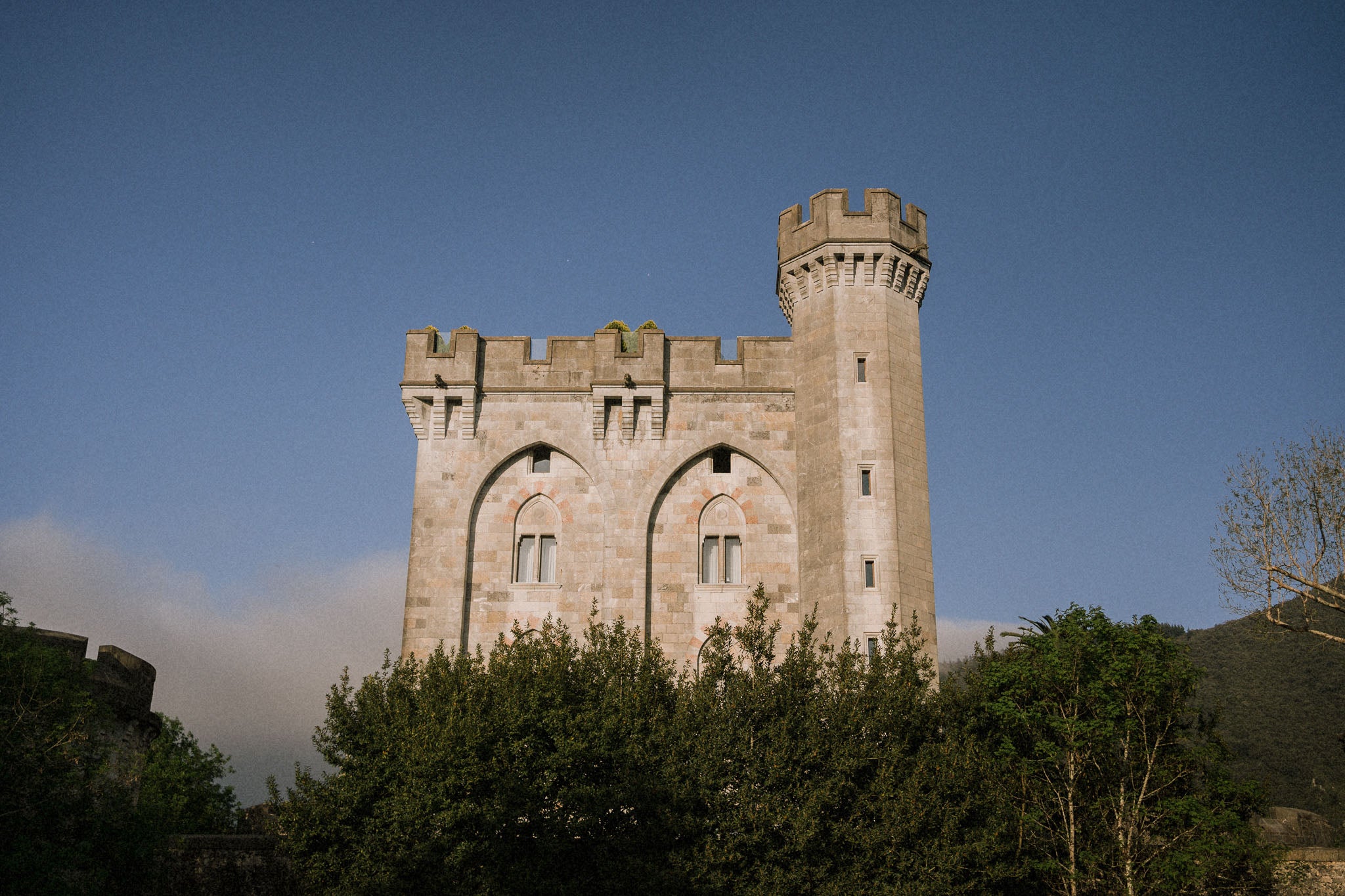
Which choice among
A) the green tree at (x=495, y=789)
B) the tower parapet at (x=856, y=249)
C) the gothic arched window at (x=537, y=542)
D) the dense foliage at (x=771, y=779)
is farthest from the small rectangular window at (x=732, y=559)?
the green tree at (x=495, y=789)

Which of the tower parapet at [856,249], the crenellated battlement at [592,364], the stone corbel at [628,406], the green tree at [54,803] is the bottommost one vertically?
the green tree at [54,803]

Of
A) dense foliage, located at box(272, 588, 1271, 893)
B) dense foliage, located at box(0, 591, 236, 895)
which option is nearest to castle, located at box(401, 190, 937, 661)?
dense foliage, located at box(272, 588, 1271, 893)

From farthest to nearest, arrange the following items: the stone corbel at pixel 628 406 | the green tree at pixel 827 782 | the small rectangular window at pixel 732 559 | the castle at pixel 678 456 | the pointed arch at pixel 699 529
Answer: the stone corbel at pixel 628 406 < the small rectangular window at pixel 732 559 < the pointed arch at pixel 699 529 < the castle at pixel 678 456 < the green tree at pixel 827 782

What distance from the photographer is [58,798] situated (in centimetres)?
2044

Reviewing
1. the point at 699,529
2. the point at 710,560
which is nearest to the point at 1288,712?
the point at 710,560

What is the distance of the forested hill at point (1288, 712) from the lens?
51.1 meters

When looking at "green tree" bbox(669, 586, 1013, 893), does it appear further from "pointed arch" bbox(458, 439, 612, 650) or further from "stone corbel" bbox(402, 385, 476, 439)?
"stone corbel" bbox(402, 385, 476, 439)

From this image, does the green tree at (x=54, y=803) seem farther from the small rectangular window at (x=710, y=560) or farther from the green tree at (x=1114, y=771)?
the green tree at (x=1114, y=771)

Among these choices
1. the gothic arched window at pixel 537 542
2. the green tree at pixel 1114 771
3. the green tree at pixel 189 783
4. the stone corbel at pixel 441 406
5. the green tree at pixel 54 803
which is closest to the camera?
the green tree at pixel 54 803

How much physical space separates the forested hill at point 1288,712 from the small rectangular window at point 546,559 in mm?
32755

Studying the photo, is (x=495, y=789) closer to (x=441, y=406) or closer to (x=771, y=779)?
(x=771, y=779)

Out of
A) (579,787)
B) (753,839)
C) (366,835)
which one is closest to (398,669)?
(366,835)

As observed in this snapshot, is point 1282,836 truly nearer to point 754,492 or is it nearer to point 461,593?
point 754,492

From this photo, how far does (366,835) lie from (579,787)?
4195 millimetres
